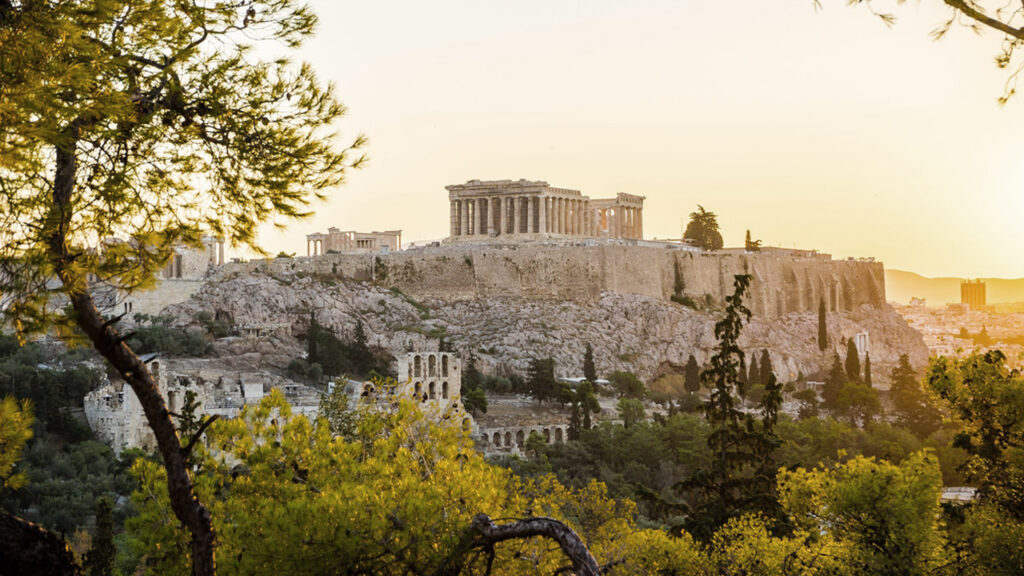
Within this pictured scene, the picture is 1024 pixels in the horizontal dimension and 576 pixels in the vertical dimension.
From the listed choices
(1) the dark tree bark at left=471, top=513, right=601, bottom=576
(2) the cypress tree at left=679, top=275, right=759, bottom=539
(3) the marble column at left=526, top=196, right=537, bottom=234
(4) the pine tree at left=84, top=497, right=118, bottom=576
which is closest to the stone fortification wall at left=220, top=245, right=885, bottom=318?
(3) the marble column at left=526, top=196, right=537, bottom=234

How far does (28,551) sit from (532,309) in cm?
4450

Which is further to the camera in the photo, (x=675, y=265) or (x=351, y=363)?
(x=675, y=265)

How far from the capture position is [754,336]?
56656 millimetres

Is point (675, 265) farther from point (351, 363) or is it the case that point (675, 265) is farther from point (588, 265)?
point (351, 363)

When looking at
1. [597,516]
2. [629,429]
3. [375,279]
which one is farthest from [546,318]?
[597,516]

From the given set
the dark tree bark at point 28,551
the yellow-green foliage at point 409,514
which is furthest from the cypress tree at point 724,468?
the dark tree bark at point 28,551

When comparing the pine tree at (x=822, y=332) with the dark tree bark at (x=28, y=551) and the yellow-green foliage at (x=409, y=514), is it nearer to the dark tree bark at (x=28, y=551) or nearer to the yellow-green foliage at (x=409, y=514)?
the yellow-green foliage at (x=409, y=514)

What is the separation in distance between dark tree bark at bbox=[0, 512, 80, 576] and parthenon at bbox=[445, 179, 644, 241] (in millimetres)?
51100

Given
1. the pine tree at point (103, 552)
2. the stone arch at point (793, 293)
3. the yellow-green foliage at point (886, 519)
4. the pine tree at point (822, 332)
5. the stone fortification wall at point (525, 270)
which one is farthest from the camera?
the stone arch at point (793, 293)

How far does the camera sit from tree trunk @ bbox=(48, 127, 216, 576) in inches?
253

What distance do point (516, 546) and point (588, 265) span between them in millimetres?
45327

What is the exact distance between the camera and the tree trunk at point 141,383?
6.41m

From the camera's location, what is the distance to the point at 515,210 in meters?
57.4

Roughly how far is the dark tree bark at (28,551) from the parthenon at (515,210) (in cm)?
5110
